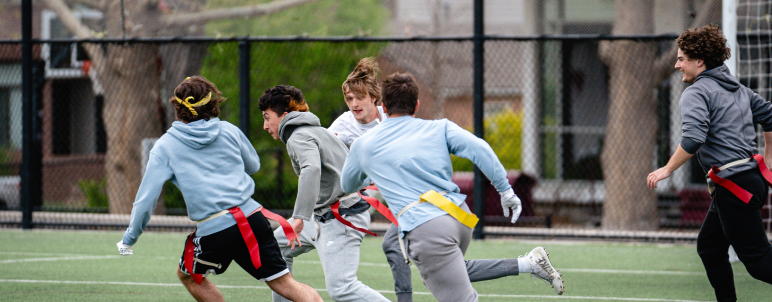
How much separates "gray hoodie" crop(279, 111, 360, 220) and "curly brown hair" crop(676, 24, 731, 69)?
2.08 meters

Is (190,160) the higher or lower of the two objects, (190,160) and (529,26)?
the lower

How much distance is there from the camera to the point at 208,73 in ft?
53.4

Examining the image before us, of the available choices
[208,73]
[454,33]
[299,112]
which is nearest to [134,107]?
[208,73]

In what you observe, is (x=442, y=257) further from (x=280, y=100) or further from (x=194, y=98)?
(x=194, y=98)

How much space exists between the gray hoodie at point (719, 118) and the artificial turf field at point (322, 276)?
1719 millimetres

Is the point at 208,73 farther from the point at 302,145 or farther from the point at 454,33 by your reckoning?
the point at 302,145

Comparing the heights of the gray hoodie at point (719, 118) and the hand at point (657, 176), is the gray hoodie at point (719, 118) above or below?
above

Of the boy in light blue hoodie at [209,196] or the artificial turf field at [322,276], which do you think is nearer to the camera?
the boy in light blue hoodie at [209,196]

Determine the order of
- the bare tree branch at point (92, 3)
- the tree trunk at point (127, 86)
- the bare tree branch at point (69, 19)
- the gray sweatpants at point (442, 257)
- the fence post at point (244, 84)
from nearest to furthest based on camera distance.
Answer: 1. the gray sweatpants at point (442, 257)
2. the fence post at point (244, 84)
3. the tree trunk at point (127, 86)
4. the bare tree branch at point (69, 19)
5. the bare tree branch at point (92, 3)

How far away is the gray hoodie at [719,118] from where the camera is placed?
4.73m

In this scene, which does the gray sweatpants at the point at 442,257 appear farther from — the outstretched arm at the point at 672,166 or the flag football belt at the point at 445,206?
the outstretched arm at the point at 672,166

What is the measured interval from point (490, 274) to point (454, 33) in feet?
43.6

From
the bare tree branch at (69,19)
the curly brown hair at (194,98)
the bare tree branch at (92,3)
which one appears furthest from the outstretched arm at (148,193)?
the bare tree branch at (92,3)

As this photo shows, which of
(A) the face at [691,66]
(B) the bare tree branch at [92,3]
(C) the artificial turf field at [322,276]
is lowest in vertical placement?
(C) the artificial turf field at [322,276]
